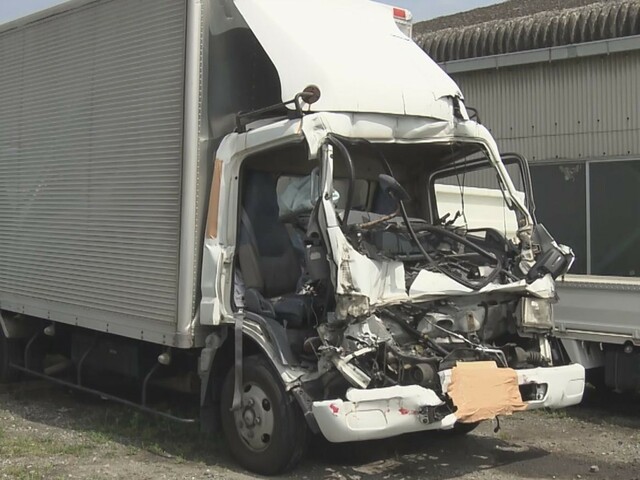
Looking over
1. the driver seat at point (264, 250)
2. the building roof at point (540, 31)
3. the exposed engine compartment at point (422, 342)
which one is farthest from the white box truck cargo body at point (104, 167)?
the building roof at point (540, 31)

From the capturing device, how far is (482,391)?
5844 millimetres

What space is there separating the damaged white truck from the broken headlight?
0.02 meters

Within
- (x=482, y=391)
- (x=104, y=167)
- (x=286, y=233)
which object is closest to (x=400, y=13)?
(x=286, y=233)

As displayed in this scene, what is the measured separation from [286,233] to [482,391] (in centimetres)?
207

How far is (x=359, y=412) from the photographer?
5.61m

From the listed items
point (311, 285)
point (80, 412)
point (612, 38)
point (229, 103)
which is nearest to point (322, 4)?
point (229, 103)

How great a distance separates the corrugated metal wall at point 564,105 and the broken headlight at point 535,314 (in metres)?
6.59

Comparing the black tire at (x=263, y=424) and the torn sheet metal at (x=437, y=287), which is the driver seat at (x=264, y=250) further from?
the torn sheet metal at (x=437, y=287)

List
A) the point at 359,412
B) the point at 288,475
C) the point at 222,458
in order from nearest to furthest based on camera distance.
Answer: the point at 359,412
the point at 288,475
the point at 222,458

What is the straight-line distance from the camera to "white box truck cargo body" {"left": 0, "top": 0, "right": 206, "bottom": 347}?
6906 mm

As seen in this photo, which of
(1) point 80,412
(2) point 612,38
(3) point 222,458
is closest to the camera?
(3) point 222,458

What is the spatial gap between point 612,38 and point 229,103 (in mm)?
7569

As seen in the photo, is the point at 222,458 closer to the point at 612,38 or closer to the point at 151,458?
the point at 151,458

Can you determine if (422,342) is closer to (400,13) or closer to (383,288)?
(383,288)
